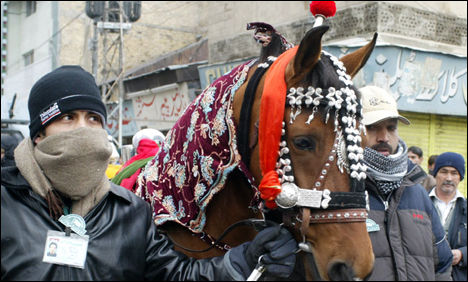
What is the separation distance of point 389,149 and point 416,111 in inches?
280

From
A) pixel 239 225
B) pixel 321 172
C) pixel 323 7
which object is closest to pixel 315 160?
pixel 321 172

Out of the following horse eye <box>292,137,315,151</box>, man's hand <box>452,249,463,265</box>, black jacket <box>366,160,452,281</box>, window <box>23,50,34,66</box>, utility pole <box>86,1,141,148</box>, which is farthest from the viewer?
window <box>23,50,34,66</box>

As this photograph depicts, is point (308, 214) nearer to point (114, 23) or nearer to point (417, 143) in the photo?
point (417, 143)

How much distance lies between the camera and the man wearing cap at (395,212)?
3.20 m

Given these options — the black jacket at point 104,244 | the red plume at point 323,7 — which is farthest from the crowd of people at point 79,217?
the red plume at point 323,7

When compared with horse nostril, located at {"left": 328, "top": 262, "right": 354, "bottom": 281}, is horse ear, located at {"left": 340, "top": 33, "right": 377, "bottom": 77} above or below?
above

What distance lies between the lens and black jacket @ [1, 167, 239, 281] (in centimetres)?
192

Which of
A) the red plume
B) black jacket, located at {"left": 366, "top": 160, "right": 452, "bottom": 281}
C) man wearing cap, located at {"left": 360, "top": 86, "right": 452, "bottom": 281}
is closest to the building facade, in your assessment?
man wearing cap, located at {"left": 360, "top": 86, "right": 452, "bottom": 281}

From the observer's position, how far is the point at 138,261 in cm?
218

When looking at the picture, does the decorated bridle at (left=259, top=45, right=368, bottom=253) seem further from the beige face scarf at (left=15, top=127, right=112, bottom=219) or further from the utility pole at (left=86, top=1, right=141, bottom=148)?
the utility pole at (left=86, top=1, right=141, bottom=148)

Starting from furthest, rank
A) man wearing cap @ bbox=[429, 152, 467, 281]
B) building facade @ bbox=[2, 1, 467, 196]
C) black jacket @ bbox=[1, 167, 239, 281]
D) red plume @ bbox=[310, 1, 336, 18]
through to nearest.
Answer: building facade @ bbox=[2, 1, 467, 196], man wearing cap @ bbox=[429, 152, 467, 281], red plume @ bbox=[310, 1, 336, 18], black jacket @ bbox=[1, 167, 239, 281]

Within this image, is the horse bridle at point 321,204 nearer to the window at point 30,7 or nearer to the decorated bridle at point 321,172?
the decorated bridle at point 321,172

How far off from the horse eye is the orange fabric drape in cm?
8

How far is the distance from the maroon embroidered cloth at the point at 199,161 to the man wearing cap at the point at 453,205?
10.0 ft
